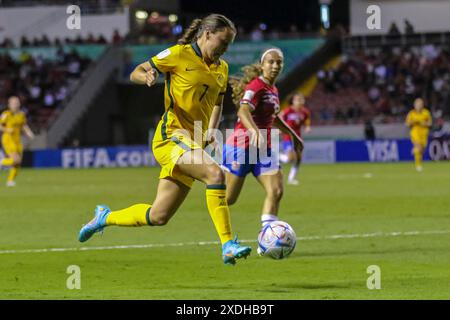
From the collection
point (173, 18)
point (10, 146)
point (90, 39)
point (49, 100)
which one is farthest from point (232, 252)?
point (173, 18)

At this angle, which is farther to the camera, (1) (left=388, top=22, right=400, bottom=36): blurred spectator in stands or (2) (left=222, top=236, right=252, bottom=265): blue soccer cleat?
(1) (left=388, top=22, right=400, bottom=36): blurred spectator in stands

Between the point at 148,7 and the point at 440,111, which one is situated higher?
the point at 148,7

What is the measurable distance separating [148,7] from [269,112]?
43.1 m

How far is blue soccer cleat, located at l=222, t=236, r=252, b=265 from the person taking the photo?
10109 mm

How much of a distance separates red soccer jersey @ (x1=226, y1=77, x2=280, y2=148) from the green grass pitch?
1.48 meters

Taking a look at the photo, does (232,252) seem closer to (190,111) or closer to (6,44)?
(190,111)

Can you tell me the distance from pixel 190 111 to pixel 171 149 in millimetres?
423

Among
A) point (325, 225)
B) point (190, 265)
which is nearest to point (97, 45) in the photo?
point (325, 225)

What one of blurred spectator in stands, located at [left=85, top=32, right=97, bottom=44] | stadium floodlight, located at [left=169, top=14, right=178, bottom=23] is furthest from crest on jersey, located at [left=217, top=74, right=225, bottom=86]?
stadium floodlight, located at [left=169, top=14, right=178, bottom=23]

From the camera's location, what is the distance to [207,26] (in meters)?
→ 10.7

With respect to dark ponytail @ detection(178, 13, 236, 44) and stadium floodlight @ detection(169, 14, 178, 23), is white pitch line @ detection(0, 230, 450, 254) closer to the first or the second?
dark ponytail @ detection(178, 13, 236, 44)

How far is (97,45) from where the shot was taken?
5288cm
